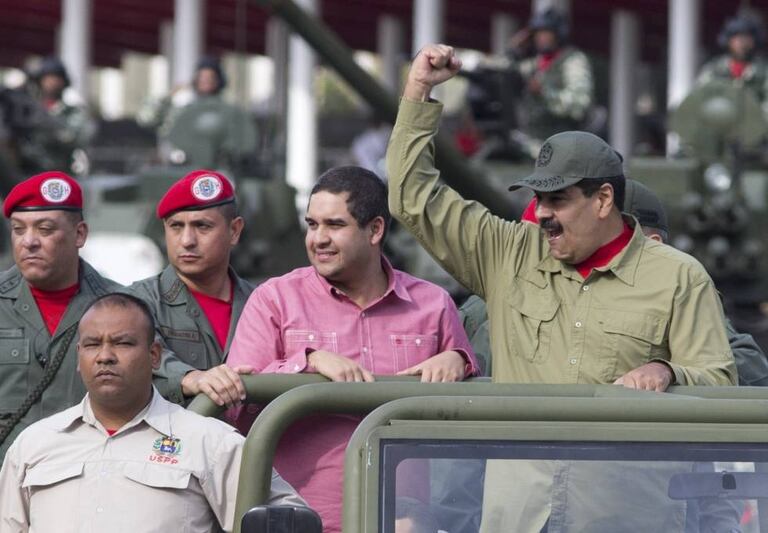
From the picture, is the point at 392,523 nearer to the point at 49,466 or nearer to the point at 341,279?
the point at 49,466

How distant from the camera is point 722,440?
3.68 metres

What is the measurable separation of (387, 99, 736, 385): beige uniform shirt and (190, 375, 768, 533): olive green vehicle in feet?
2.82

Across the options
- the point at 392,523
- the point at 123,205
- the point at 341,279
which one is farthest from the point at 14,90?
the point at 392,523

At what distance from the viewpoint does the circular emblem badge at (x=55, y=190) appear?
5812 mm

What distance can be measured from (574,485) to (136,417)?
107 centimetres

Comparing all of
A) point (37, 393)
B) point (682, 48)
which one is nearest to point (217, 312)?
point (37, 393)

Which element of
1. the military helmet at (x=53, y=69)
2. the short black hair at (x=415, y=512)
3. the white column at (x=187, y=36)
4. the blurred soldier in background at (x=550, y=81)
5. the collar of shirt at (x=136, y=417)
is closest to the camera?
the short black hair at (x=415, y=512)

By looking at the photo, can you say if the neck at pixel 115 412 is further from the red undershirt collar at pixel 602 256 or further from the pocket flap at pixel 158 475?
the red undershirt collar at pixel 602 256

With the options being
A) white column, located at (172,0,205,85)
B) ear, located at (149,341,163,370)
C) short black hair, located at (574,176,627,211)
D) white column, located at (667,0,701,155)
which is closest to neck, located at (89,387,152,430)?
ear, located at (149,341,163,370)

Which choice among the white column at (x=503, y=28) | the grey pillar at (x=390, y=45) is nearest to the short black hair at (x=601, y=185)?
the white column at (x=503, y=28)

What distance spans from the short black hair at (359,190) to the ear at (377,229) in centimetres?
1

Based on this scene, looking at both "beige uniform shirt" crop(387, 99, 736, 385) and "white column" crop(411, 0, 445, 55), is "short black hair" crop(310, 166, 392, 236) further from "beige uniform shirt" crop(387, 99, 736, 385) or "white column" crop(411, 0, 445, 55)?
"white column" crop(411, 0, 445, 55)

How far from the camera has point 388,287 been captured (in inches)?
199

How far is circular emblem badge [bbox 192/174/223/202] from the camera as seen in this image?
18.2 feet
